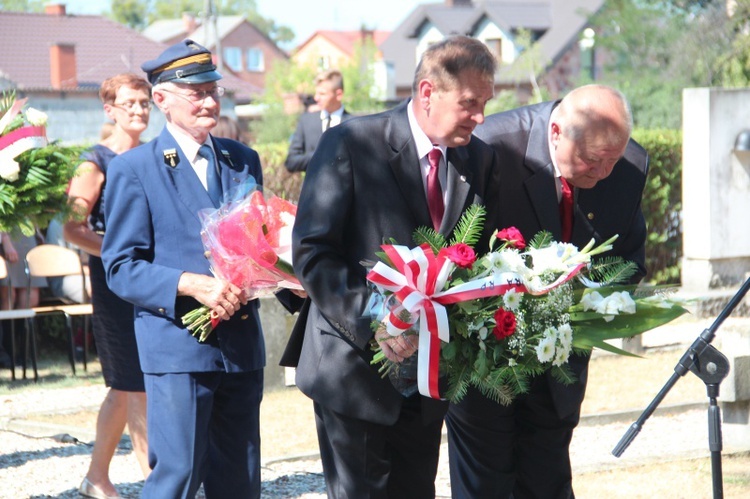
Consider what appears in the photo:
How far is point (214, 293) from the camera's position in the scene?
421 centimetres

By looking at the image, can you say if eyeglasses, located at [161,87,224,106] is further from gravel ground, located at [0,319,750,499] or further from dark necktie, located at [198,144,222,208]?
gravel ground, located at [0,319,750,499]

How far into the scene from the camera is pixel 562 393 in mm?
4227

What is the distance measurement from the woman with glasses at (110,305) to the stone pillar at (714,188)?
24.0ft

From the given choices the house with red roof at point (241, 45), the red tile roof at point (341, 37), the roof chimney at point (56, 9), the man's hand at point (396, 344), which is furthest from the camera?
the red tile roof at point (341, 37)

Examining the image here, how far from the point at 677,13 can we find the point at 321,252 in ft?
149

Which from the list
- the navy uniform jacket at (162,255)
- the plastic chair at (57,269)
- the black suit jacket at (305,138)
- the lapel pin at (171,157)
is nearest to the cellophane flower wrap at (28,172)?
the navy uniform jacket at (162,255)

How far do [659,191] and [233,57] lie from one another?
7784 centimetres

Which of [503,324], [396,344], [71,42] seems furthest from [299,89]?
[503,324]

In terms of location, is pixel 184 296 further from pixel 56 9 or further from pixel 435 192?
pixel 56 9

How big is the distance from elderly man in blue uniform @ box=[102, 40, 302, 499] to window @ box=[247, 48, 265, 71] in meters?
86.5

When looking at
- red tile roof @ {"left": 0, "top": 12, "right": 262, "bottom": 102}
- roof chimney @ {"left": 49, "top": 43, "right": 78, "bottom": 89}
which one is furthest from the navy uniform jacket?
red tile roof @ {"left": 0, "top": 12, "right": 262, "bottom": 102}

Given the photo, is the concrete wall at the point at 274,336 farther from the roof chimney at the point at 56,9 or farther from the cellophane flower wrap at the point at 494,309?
the roof chimney at the point at 56,9

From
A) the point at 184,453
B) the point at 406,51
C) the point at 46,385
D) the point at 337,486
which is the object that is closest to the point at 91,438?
the point at 46,385

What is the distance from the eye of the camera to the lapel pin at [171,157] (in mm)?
4473
